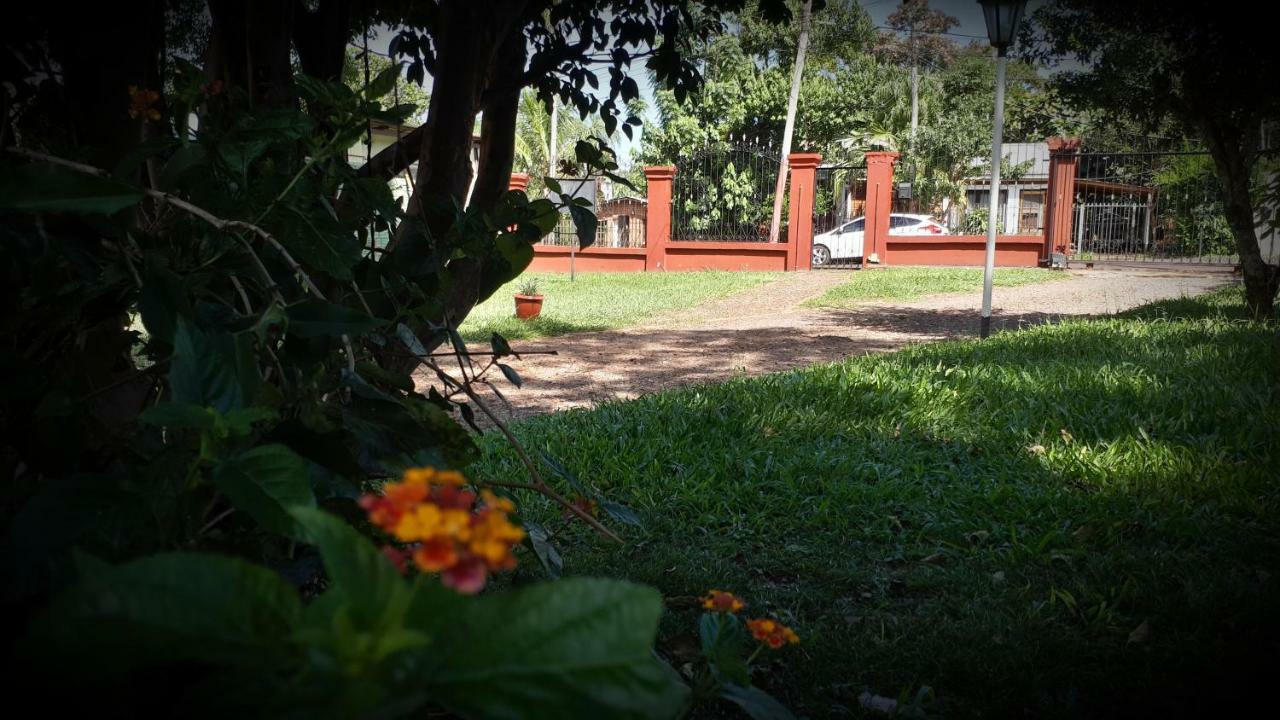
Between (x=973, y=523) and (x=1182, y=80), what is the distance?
669cm

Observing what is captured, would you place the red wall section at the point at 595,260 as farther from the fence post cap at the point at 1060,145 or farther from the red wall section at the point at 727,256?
the fence post cap at the point at 1060,145

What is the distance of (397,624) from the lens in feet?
1.40

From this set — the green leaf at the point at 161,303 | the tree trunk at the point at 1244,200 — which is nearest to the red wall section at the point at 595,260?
the tree trunk at the point at 1244,200

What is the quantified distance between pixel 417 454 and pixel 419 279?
547 mm

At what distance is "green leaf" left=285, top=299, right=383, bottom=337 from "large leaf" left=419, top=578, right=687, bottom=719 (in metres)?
0.40

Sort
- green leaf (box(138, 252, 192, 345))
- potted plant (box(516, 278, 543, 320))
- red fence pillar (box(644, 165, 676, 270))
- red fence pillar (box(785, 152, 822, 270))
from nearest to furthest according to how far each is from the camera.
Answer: green leaf (box(138, 252, 192, 345)), potted plant (box(516, 278, 543, 320)), red fence pillar (box(785, 152, 822, 270)), red fence pillar (box(644, 165, 676, 270))

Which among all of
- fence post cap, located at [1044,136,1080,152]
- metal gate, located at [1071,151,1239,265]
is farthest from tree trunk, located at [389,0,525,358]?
metal gate, located at [1071,151,1239,265]

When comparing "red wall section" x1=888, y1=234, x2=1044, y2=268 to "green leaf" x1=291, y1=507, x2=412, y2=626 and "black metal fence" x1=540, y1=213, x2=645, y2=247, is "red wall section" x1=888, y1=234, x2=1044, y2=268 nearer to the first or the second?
"black metal fence" x1=540, y1=213, x2=645, y2=247

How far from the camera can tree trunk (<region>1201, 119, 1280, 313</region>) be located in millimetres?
8320

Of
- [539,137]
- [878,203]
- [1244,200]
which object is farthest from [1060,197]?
[539,137]

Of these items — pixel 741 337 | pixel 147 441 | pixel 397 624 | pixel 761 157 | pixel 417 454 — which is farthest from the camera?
pixel 761 157

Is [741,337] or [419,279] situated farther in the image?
[741,337]

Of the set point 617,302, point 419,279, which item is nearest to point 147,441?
point 419,279

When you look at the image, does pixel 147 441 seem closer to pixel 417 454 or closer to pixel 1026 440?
pixel 417 454
